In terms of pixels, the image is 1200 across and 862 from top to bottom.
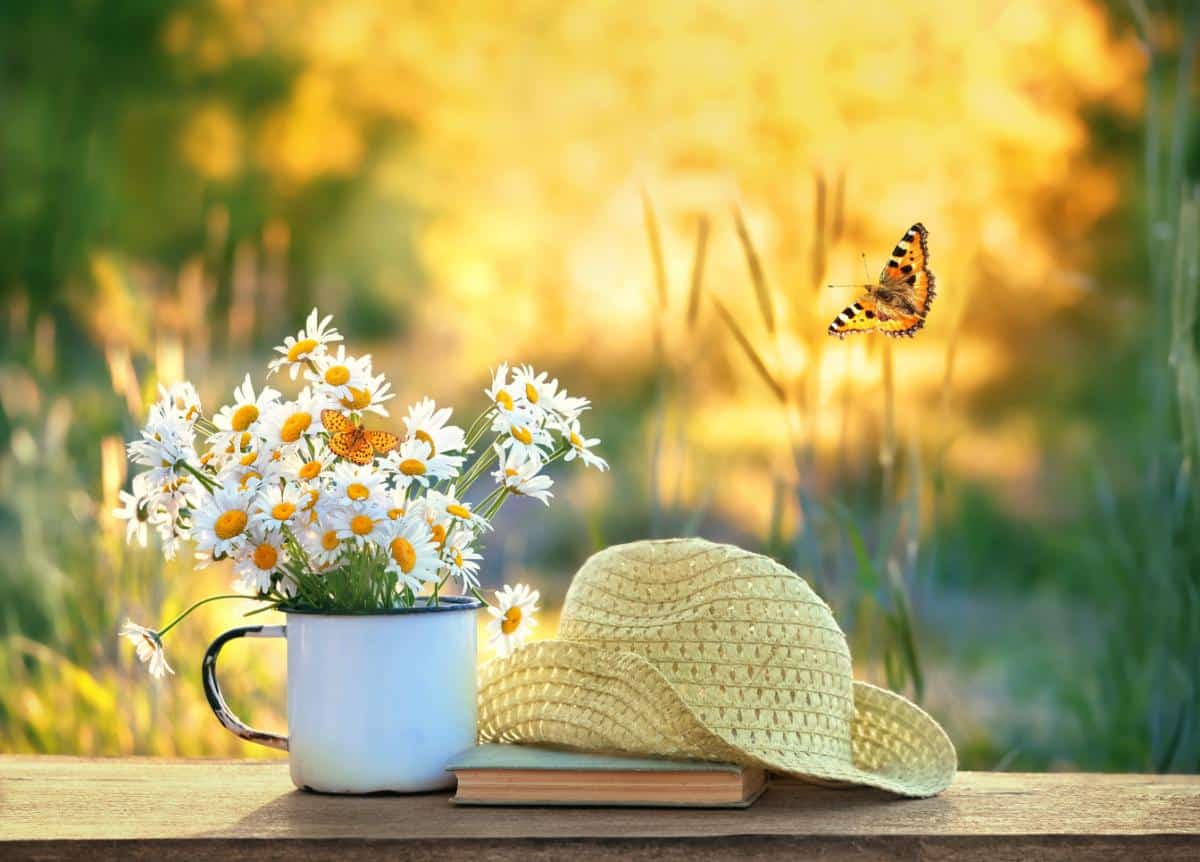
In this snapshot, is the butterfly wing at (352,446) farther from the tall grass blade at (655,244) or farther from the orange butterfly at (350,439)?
the tall grass blade at (655,244)

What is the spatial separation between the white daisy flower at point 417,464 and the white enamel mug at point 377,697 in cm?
9

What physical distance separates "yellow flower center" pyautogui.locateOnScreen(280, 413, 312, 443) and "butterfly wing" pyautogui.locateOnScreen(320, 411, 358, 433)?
0.01 metres

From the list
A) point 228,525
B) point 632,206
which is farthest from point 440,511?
point 632,206

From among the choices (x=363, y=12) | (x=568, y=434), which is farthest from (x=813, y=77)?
(x=568, y=434)

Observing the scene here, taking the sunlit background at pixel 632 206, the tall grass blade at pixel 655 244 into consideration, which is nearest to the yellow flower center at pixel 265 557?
the tall grass blade at pixel 655 244

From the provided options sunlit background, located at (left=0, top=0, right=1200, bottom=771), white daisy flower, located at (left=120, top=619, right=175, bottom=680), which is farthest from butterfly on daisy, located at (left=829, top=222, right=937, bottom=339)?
sunlit background, located at (left=0, top=0, right=1200, bottom=771)

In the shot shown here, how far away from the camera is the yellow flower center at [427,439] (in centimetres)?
95

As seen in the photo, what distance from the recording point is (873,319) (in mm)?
1021

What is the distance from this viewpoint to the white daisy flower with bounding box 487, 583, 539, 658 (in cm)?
103

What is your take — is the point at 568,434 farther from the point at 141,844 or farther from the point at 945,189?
the point at 945,189

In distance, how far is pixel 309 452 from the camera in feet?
3.21

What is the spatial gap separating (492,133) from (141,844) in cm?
485

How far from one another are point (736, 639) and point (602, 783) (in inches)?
5.0

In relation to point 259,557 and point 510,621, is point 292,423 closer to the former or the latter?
point 259,557
